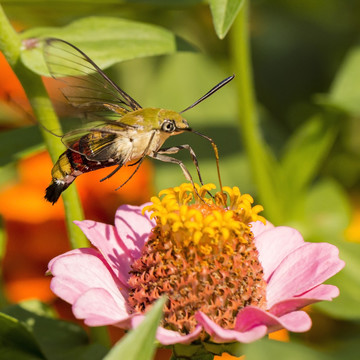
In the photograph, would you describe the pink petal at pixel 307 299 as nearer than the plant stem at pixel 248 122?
Yes

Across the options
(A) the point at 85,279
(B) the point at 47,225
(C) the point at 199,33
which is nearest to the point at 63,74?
(A) the point at 85,279

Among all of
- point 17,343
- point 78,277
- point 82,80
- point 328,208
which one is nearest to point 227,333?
point 78,277

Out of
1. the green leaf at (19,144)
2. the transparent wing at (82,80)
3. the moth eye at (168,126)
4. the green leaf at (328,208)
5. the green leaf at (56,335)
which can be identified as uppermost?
the transparent wing at (82,80)

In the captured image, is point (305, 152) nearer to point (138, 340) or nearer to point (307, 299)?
point (307, 299)

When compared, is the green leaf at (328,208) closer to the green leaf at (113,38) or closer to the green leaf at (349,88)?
the green leaf at (349,88)

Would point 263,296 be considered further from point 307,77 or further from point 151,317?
→ point 307,77

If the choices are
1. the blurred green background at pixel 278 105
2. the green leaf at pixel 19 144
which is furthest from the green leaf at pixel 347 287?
the green leaf at pixel 19 144

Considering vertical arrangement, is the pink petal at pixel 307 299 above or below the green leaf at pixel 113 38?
below
